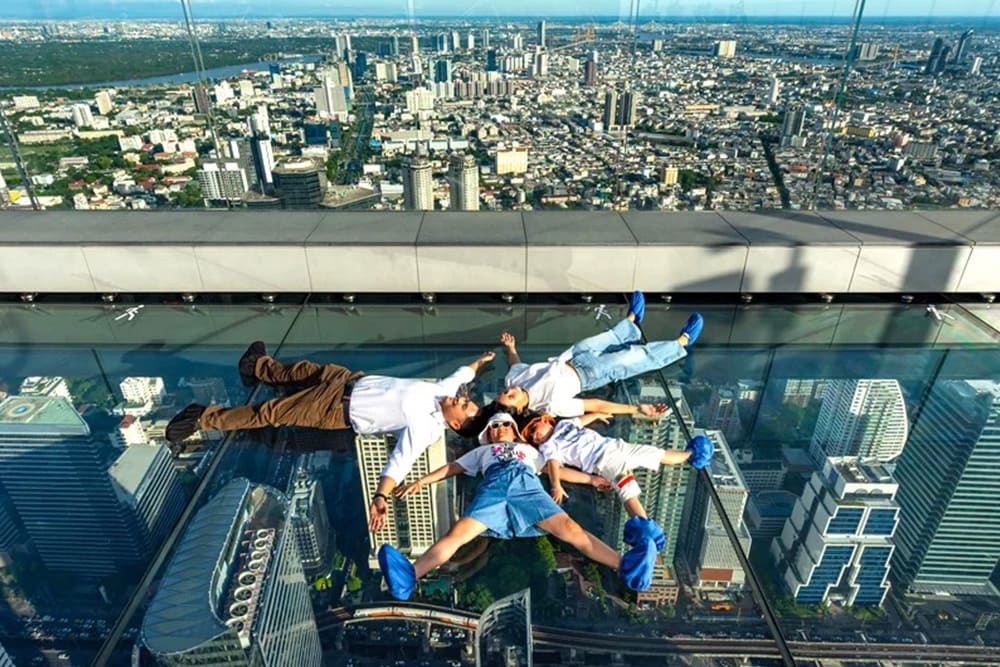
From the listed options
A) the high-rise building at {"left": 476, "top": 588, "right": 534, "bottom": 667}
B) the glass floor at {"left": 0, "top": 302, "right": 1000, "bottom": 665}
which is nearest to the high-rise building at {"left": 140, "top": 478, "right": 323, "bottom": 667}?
the glass floor at {"left": 0, "top": 302, "right": 1000, "bottom": 665}

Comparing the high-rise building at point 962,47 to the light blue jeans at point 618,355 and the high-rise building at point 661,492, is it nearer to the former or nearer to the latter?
the light blue jeans at point 618,355

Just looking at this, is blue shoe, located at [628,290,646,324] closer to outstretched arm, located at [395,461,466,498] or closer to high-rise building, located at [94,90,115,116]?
outstretched arm, located at [395,461,466,498]

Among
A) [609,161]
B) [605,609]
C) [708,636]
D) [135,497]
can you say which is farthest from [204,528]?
[609,161]

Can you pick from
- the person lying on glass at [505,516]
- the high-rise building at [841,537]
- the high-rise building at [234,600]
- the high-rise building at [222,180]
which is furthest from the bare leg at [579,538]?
the high-rise building at [222,180]

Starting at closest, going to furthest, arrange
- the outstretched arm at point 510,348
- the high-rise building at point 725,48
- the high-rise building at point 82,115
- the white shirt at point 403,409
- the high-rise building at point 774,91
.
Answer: the white shirt at point 403,409, the outstretched arm at point 510,348, the high-rise building at point 82,115, the high-rise building at point 774,91, the high-rise building at point 725,48

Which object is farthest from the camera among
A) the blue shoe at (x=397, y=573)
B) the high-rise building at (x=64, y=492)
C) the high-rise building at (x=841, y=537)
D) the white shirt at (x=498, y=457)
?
the white shirt at (x=498, y=457)

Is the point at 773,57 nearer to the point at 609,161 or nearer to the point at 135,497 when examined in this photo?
the point at 609,161

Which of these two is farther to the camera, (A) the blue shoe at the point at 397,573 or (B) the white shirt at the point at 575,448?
(B) the white shirt at the point at 575,448
